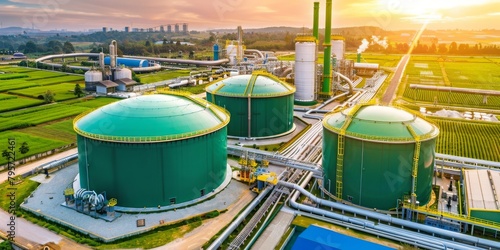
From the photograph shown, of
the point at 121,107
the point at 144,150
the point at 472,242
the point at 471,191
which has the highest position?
the point at 121,107

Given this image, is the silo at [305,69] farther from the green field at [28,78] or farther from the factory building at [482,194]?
the green field at [28,78]

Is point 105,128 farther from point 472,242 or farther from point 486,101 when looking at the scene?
point 486,101

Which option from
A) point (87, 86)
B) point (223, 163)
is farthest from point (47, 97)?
point (223, 163)

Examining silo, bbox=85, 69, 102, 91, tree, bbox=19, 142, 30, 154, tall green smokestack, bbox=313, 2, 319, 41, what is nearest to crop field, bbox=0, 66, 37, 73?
silo, bbox=85, 69, 102, 91

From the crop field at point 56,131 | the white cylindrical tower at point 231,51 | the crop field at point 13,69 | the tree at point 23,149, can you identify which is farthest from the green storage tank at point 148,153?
the crop field at point 13,69

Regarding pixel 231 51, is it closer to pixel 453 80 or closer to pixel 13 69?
pixel 13 69

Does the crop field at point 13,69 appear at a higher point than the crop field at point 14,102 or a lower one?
higher

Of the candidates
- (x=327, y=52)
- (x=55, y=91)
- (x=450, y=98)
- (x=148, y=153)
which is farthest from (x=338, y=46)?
(x=148, y=153)

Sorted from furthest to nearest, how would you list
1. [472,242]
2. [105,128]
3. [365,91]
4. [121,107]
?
[365,91]
[121,107]
[105,128]
[472,242]
